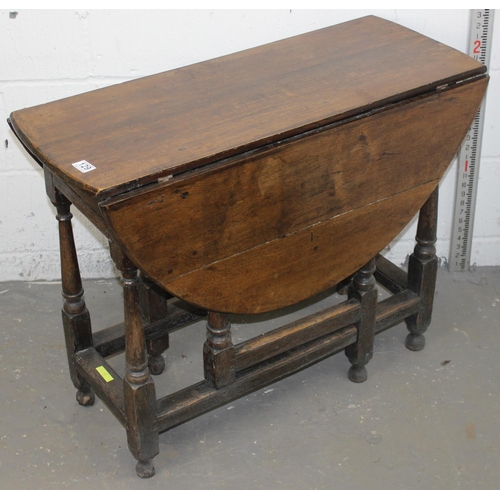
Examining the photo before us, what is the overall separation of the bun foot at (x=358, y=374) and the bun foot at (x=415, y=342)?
9.1 inches

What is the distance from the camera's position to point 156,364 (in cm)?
280

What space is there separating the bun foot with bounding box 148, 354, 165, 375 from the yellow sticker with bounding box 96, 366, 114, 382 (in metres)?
0.30

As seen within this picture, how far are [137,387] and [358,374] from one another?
80 centimetres

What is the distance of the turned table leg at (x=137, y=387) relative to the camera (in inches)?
86.0

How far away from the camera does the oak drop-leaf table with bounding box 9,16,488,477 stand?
205 centimetres

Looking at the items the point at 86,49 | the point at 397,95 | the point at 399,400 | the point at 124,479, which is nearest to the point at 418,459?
the point at 399,400

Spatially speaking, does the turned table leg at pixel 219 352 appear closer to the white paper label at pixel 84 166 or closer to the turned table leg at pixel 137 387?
the turned table leg at pixel 137 387

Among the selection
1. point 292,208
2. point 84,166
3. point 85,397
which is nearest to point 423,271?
point 292,208

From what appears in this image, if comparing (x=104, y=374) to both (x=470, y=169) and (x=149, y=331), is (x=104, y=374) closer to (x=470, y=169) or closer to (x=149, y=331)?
(x=149, y=331)

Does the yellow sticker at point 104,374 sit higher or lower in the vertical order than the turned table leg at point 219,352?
lower

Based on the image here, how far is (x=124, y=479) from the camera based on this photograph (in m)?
2.42

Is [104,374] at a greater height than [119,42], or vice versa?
[119,42]

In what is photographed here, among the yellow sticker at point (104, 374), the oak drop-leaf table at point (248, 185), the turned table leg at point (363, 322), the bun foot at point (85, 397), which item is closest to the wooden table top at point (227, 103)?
the oak drop-leaf table at point (248, 185)

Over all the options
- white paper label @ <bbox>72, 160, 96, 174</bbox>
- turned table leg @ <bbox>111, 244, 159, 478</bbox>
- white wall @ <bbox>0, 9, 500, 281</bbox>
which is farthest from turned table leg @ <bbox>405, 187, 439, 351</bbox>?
white paper label @ <bbox>72, 160, 96, 174</bbox>
